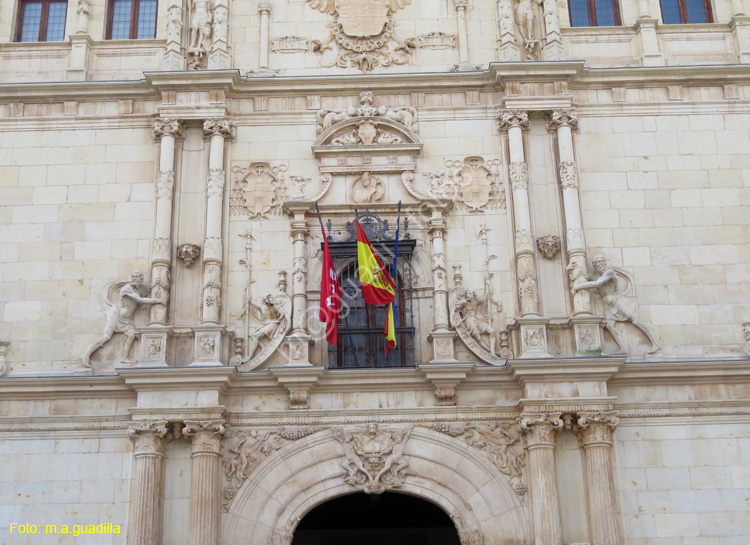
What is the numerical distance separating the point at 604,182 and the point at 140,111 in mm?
8097

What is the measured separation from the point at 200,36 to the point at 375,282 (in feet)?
19.1

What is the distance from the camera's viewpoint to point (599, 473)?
13547 mm

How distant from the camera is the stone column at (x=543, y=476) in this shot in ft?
43.6

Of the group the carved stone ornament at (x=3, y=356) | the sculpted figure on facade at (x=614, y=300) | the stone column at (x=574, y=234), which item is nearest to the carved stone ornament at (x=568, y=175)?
the stone column at (x=574, y=234)

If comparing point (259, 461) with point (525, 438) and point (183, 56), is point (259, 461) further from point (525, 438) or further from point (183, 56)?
point (183, 56)

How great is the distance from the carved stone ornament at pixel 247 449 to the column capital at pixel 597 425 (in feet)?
13.1

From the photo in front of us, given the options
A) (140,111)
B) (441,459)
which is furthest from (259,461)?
(140,111)

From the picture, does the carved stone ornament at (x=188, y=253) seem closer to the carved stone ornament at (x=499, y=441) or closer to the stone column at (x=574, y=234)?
the carved stone ornament at (x=499, y=441)

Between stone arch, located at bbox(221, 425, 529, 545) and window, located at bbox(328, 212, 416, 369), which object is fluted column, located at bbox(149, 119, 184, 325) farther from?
stone arch, located at bbox(221, 425, 529, 545)

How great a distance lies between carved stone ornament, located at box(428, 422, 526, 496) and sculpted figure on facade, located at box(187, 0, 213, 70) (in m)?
7.61

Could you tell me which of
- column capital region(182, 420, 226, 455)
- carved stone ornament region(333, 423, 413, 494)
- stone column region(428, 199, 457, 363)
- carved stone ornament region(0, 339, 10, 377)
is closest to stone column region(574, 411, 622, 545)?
stone column region(428, 199, 457, 363)

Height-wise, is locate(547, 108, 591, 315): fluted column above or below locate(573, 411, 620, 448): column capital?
above

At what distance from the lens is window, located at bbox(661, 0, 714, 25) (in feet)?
56.6

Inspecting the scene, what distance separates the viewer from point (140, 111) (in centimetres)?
1627
